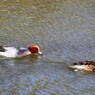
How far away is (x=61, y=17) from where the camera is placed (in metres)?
14.6

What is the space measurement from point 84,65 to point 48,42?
1968 mm

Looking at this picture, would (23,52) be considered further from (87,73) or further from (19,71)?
(87,73)

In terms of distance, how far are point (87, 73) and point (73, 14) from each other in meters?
4.79

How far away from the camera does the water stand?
31.7ft

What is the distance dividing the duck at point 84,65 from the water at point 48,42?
0.12 metres

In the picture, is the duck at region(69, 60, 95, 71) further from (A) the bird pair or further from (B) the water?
(B) the water

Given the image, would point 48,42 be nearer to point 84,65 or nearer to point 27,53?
point 27,53

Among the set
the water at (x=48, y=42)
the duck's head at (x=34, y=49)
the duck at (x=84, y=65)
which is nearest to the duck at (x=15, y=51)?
the duck's head at (x=34, y=49)

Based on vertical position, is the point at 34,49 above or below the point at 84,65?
above

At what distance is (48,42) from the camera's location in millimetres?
12266

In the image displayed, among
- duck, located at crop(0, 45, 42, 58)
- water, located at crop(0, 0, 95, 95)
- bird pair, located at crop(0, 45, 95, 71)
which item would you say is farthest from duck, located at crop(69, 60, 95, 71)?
duck, located at crop(0, 45, 42, 58)

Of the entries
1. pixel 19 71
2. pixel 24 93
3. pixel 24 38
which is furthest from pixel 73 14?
pixel 24 93

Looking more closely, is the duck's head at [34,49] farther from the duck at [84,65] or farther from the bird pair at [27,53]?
the duck at [84,65]

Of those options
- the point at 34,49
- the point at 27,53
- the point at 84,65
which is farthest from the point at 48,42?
the point at 84,65
